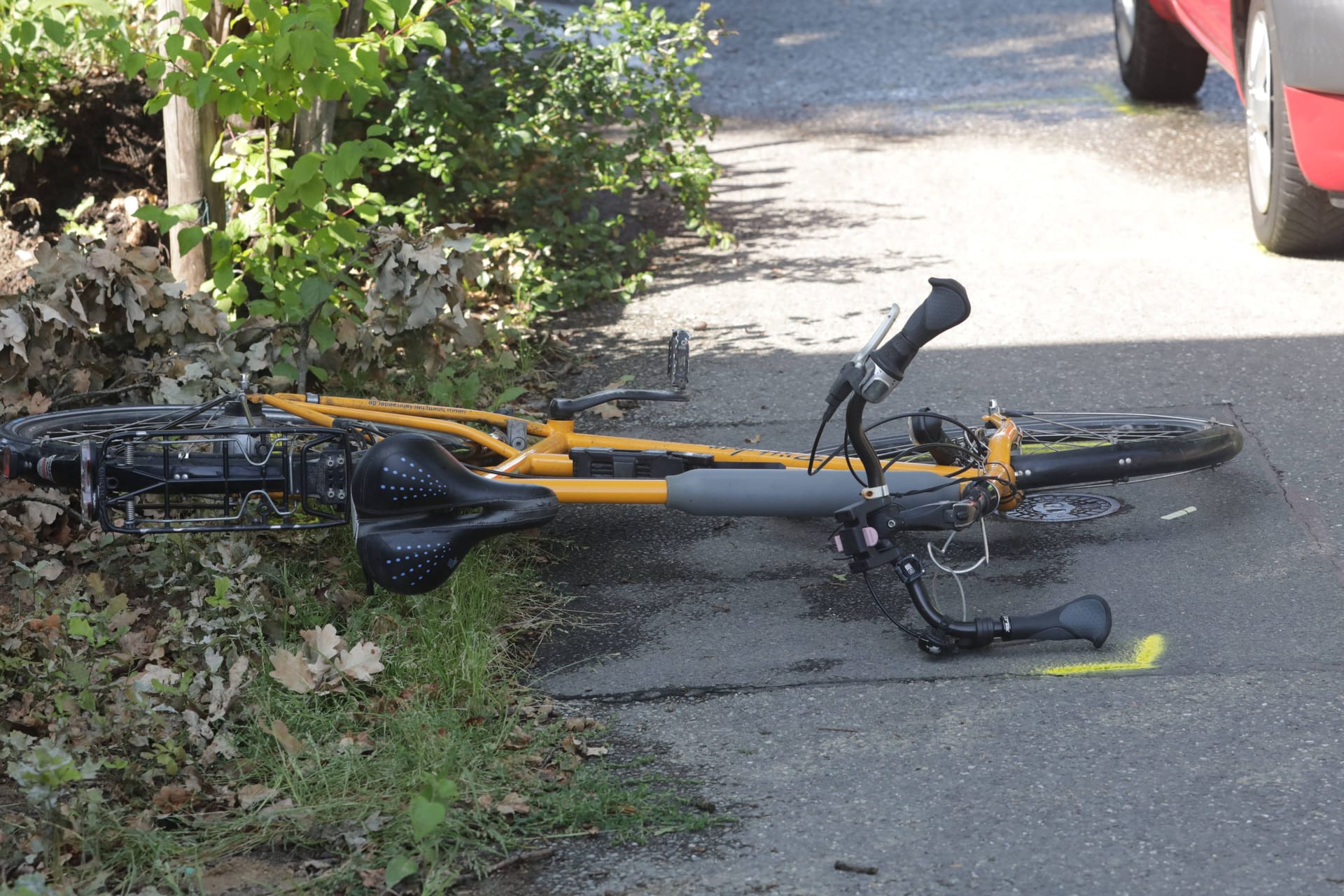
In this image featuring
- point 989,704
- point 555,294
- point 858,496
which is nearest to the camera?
point 989,704

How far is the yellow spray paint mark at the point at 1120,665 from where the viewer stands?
3.52 m

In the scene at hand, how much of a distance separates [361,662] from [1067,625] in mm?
1797

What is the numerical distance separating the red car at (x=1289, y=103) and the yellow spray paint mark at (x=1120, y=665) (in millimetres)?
3181

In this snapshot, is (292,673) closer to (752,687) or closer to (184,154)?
(752,687)

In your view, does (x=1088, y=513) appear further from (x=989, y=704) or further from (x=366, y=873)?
(x=366, y=873)

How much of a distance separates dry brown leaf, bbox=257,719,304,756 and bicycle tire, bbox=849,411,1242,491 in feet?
6.44

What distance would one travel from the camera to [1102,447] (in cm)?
417

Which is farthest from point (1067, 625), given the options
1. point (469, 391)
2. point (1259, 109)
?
point (1259, 109)

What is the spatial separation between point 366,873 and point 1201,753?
1.84 m

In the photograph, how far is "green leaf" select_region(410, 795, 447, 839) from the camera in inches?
109

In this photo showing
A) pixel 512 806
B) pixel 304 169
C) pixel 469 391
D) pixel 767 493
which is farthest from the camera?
pixel 469 391

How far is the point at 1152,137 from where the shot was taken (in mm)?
9242

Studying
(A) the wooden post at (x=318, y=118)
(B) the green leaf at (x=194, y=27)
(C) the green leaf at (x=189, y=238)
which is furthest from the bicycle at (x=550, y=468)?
(A) the wooden post at (x=318, y=118)

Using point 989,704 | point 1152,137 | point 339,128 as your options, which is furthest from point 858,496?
point 1152,137
